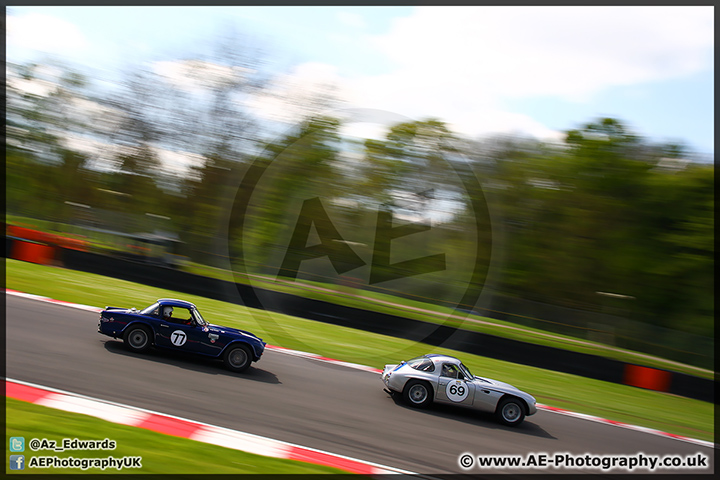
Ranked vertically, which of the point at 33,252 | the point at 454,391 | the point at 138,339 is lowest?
the point at 454,391

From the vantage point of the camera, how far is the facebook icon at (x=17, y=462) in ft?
12.2

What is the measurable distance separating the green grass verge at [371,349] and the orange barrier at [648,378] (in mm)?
240

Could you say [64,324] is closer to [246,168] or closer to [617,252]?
[246,168]

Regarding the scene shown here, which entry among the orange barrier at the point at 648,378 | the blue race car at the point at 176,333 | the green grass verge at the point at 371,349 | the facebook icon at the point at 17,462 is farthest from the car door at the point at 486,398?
the orange barrier at the point at 648,378

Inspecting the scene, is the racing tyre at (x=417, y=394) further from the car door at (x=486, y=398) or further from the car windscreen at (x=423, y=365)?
the car door at (x=486, y=398)

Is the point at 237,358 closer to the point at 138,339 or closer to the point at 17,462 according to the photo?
the point at 138,339

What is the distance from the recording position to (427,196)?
1678cm

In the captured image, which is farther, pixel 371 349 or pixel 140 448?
pixel 371 349

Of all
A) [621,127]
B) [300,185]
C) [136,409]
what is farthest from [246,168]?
[621,127]

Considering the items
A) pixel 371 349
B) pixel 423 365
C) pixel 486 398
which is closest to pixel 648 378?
pixel 371 349

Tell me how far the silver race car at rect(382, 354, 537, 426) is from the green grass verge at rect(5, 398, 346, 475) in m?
2.45

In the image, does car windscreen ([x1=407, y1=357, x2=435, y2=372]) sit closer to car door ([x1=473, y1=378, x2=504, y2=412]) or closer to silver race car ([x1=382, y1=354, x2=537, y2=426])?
silver race car ([x1=382, y1=354, x2=537, y2=426])

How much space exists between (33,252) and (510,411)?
12.8m

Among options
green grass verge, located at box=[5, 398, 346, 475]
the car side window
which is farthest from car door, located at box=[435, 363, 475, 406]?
the car side window
